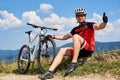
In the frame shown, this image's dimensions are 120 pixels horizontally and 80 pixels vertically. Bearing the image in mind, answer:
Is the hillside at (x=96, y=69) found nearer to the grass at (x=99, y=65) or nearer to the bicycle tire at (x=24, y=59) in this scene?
the grass at (x=99, y=65)

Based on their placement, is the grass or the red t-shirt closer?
the grass

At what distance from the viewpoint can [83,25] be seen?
9078 millimetres

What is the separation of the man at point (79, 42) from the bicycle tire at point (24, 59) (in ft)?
6.21

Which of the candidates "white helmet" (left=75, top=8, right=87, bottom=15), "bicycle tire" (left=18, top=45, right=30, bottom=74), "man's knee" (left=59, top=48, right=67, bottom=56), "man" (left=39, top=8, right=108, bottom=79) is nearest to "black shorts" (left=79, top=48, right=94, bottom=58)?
"man" (left=39, top=8, right=108, bottom=79)

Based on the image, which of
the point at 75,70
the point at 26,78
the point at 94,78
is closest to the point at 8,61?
the point at 26,78

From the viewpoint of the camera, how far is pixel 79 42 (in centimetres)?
868

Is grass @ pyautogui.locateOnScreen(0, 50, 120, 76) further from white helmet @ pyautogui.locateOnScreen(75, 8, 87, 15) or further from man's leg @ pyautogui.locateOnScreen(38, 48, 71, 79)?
white helmet @ pyautogui.locateOnScreen(75, 8, 87, 15)

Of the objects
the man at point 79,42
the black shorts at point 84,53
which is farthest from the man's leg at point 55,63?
the black shorts at point 84,53

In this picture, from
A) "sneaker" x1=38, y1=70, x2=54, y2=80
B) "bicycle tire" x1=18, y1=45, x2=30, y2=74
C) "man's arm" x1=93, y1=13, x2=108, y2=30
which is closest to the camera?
"man's arm" x1=93, y1=13, x2=108, y2=30

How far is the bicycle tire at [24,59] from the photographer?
1063cm

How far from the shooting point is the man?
8.66 metres

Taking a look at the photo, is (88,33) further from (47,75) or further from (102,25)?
(47,75)

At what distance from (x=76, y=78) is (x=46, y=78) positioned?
747 mm

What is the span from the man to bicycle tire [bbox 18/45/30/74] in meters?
1.89
